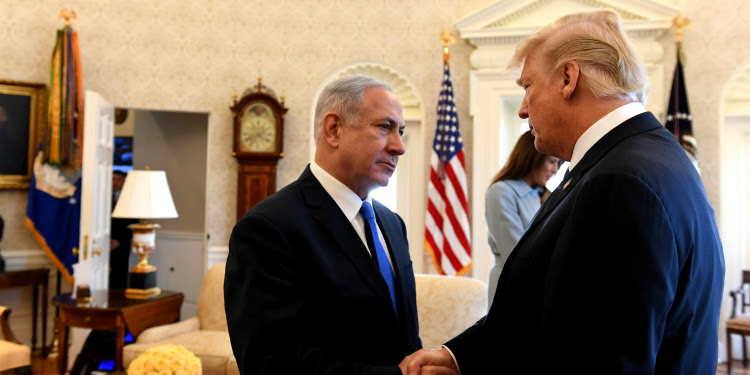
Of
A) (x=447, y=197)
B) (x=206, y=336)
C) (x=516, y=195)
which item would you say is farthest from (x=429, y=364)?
(x=447, y=197)

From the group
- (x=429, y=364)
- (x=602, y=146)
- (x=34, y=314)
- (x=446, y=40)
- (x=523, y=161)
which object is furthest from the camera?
(x=446, y=40)

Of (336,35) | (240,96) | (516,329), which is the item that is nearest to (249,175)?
(240,96)

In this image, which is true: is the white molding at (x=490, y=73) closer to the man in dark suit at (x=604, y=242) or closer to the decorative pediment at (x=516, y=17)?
the decorative pediment at (x=516, y=17)

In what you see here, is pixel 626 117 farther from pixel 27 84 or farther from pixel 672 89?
pixel 27 84

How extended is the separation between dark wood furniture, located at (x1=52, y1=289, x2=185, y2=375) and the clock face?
1.77 meters

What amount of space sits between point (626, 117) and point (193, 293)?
671cm

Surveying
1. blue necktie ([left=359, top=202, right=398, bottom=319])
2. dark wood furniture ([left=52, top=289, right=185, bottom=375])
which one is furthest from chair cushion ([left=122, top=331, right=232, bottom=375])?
blue necktie ([left=359, top=202, right=398, bottom=319])

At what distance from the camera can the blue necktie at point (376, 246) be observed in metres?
1.50

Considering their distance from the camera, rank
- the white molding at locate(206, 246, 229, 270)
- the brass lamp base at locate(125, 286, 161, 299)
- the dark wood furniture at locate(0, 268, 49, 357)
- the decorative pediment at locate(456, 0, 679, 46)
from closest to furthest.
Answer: the brass lamp base at locate(125, 286, 161, 299) < the dark wood furniture at locate(0, 268, 49, 357) < the decorative pediment at locate(456, 0, 679, 46) < the white molding at locate(206, 246, 229, 270)

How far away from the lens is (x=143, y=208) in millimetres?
4375

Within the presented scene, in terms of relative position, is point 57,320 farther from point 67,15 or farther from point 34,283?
point 67,15

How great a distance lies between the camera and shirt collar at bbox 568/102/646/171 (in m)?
1.13

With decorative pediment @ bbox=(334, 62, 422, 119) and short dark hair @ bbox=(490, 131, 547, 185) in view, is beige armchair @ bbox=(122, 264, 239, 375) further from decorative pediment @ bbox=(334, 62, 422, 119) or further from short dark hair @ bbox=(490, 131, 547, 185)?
decorative pediment @ bbox=(334, 62, 422, 119)

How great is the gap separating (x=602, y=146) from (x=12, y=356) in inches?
158
